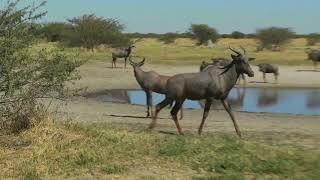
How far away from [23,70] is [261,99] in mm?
18622

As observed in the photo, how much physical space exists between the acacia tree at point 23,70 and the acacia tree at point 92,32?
5140 centimetres

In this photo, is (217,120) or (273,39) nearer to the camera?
(217,120)

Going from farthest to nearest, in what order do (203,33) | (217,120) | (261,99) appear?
(203,33), (261,99), (217,120)

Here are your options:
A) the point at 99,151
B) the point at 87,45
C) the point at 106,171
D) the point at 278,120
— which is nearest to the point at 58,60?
the point at 99,151

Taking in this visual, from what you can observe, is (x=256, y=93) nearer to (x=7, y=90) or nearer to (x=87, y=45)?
(x=7, y=90)

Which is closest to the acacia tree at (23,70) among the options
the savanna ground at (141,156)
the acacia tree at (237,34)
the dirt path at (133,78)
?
the savanna ground at (141,156)

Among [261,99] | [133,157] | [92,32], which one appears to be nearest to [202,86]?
[133,157]

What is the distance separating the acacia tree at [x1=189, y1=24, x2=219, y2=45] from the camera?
90625 mm

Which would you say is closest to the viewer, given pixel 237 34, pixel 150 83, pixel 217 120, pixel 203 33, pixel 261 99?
pixel 217 120

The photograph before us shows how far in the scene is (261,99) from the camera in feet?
92.7

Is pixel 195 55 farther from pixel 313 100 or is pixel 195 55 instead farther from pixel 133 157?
pixel 133 157

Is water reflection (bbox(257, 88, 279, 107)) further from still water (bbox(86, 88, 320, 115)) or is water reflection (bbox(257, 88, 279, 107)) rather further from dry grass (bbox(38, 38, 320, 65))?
dry grass (bbox(38, 38, 320, 65))

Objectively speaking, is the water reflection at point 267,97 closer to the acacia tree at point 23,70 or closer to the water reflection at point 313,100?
the water reflection at point 313,100

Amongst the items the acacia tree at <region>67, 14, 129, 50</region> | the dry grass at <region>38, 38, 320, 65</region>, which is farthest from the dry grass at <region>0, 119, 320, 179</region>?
the acacia tree at <region>67, 14, 129, 50</region>
